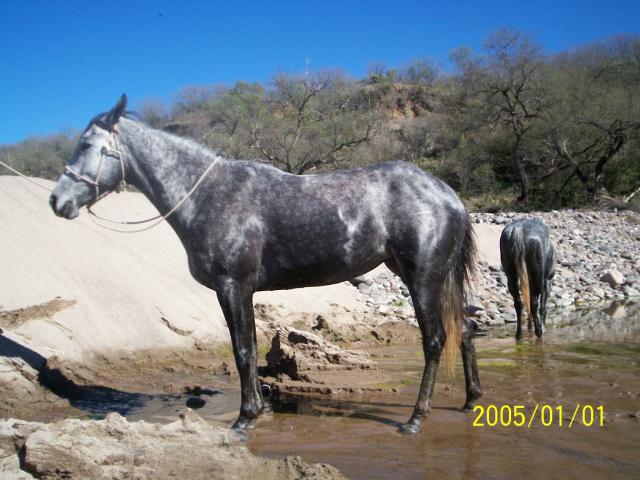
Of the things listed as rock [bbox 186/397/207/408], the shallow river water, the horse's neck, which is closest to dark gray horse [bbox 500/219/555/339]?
the shallow river water

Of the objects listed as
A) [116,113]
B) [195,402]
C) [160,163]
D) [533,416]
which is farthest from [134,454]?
[533,416]

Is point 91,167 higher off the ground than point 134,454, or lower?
higher

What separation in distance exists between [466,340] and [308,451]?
1.71m

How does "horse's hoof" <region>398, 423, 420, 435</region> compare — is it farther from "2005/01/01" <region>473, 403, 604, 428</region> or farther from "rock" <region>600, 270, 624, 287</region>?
"rock" <region>600, 270, 624, 287</region>

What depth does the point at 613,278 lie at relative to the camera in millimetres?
14656

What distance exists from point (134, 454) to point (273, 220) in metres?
1.97

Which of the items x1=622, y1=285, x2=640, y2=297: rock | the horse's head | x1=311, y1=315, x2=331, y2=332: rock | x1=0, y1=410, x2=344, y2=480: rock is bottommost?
x1=0, y1=410, x2=344, y2=480: rock

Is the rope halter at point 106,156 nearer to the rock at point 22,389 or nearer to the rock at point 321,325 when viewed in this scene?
the rock at point 22,389

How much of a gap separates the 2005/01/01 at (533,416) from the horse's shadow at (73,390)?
9.48ft

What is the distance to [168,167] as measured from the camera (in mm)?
4453

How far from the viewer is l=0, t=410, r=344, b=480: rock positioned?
2664 millimetres

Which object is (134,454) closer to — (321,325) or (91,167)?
(91,167)

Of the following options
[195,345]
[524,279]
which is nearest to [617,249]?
[524,279]

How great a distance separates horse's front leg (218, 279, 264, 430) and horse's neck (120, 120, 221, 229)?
76cm
